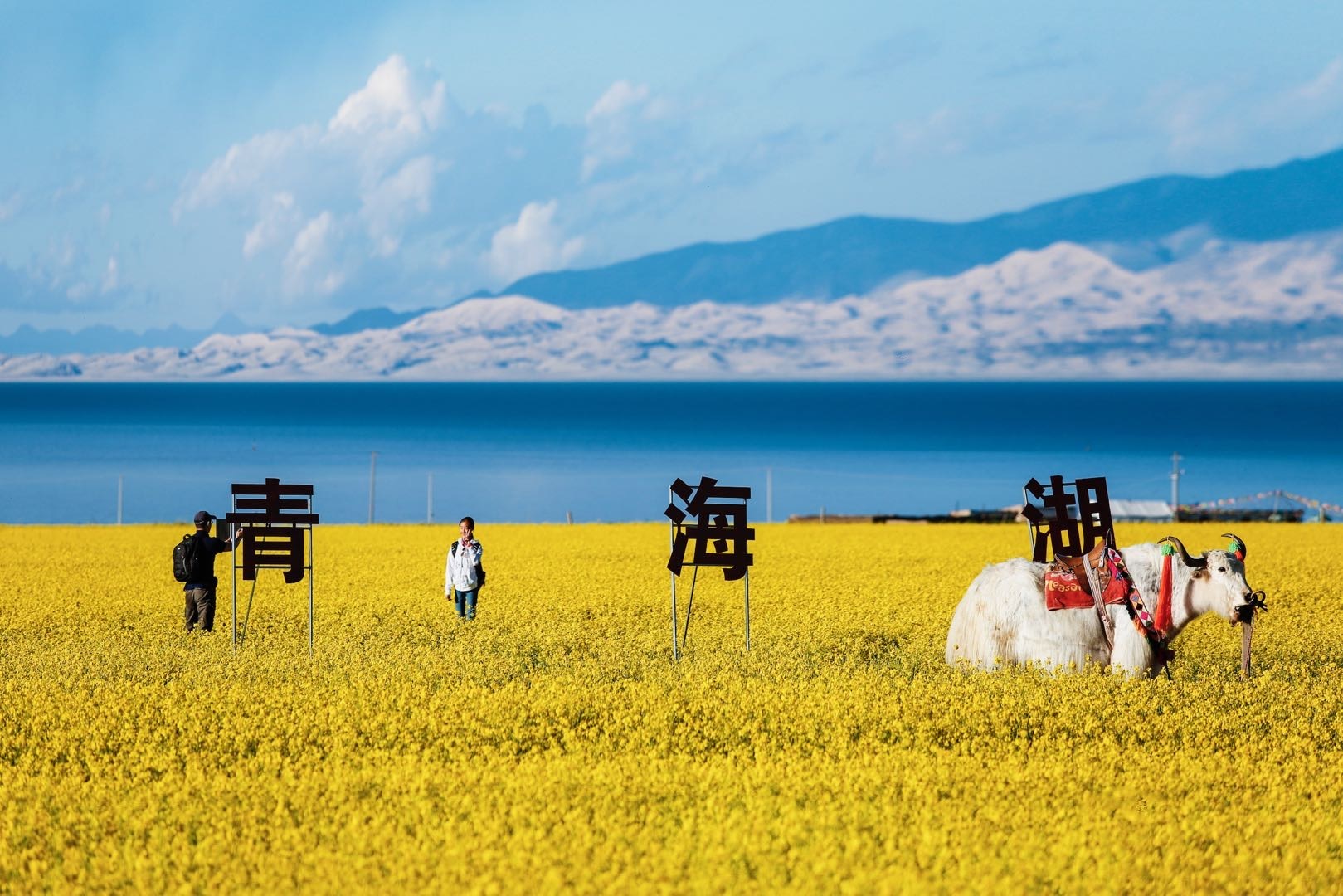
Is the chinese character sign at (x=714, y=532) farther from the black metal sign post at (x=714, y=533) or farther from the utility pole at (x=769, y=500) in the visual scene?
the utility pole at (x=769, y=500)

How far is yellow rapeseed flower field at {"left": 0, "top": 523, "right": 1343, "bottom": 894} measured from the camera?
878 centimetres

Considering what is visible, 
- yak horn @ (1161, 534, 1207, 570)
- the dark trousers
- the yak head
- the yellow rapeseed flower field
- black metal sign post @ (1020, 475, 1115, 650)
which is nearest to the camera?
the yellow rapeseed flower field

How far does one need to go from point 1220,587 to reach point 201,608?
1333 cm

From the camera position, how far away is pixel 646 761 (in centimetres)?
1162

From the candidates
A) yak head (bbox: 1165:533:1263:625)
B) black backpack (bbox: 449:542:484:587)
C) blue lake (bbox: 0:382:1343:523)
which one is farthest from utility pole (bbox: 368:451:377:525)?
yak head (bbox: 1165:533:1263:625)

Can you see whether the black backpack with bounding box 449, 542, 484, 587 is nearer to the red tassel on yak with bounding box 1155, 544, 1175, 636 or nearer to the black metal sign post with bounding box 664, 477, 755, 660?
the black metal sign post with bounding box 664, 477, 755, 660

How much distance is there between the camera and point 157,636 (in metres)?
20.1

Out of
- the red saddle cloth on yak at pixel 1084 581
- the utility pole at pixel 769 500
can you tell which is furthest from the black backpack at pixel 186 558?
the utility pole at pixel 769 500

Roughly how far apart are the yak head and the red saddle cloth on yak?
621 millimetres

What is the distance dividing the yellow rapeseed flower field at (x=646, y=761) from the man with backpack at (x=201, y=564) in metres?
0.52

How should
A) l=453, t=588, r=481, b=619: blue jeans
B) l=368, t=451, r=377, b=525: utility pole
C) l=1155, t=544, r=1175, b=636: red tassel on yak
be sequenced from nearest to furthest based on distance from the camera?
l=1155, t=544, r=1175, b=636: red tassel on yak < l=453, t=588, r=481, b=619: blue jeans < l=368, t=451, r=377, b=525: utility pole

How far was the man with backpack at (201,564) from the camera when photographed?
778 inches

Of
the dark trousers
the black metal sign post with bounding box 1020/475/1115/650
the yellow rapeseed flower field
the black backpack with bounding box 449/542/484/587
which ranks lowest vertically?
the yellow rapeseed flower field

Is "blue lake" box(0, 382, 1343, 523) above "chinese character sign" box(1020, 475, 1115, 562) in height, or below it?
above
